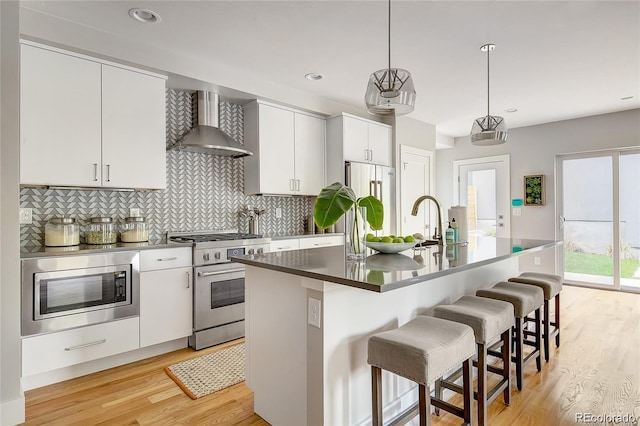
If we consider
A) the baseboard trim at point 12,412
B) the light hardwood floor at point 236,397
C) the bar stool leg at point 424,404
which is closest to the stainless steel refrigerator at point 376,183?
the light hardwood floor at point 236,397

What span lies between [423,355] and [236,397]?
4.61ft

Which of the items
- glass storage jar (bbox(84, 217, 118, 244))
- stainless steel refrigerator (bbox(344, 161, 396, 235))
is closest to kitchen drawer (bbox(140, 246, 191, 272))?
glass storage jar (bbox(84, 217, 118, 244))

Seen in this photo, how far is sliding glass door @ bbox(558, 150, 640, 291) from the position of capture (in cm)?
495

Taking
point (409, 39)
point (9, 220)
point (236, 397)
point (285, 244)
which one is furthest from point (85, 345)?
point (409, 39)

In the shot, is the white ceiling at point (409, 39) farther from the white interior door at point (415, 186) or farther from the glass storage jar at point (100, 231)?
the glass storage jar at point (100, 231)

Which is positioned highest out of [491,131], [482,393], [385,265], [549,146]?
[549,146]

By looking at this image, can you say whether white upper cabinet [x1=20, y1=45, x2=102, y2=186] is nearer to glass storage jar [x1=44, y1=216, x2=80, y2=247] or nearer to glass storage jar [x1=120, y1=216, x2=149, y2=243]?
glass storage jar [x1=44, y1=216, x2=80, y2=247]

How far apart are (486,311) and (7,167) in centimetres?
289

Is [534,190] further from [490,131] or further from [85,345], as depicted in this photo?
[85,345]

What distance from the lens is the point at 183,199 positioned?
351cm

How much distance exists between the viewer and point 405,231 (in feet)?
16.6

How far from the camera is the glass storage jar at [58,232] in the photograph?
262 centimetres

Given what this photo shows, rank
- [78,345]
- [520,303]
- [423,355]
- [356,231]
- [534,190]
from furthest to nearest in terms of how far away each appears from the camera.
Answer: [534,190]
[78,345]
[520,303]
[356,231]
[423,355]

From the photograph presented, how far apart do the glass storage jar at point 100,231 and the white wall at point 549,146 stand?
5.93m
